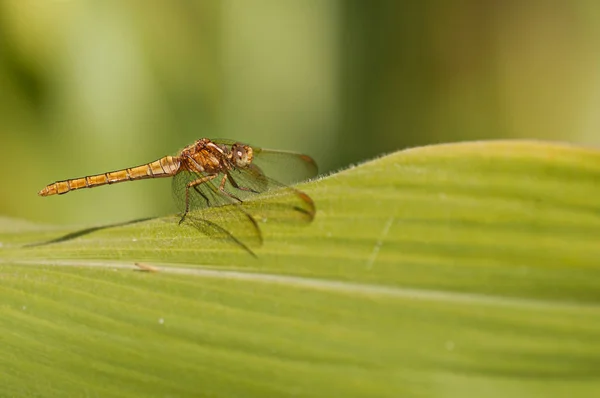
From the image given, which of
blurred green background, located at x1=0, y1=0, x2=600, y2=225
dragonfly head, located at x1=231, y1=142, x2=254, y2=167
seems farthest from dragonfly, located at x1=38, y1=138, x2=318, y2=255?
blurred green background, located at x1=0, y1=0, x2=600, y2=225

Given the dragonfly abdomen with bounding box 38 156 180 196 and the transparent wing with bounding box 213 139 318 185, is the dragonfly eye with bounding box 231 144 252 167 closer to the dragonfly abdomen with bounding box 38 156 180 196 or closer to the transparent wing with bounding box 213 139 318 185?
the transparent wing with bounding box 213 139 318 185

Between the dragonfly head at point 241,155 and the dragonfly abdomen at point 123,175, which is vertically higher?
the dragonfly head at point 241,155

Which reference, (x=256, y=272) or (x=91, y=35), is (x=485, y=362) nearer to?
(x=256, y=272)

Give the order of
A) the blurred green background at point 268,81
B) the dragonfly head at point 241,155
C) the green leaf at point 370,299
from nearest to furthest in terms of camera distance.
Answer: the green leaf at point 370,299
the dragonfly head at point 241,155
the blurred green background at point 268,81

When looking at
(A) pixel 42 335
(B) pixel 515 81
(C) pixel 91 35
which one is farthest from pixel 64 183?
(B) pixel 515 81

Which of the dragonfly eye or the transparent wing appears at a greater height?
the dragonfly eye

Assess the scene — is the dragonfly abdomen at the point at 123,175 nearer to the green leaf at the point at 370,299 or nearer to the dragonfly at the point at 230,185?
the dragonfly at the point at 230,185

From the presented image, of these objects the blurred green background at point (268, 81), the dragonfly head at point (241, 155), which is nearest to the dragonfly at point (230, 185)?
the dragonfly head at point (241, 155)
